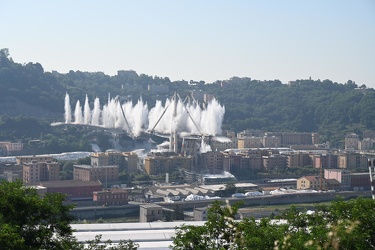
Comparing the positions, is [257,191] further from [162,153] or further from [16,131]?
[16,131]

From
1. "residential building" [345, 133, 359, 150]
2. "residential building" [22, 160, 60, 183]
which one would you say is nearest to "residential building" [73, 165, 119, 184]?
"residential building" [22, 160, 60, 183]

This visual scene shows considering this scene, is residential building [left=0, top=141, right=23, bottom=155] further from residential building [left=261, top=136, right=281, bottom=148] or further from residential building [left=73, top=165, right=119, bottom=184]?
residential building [left=261, top=136, right=281, bottom=148]

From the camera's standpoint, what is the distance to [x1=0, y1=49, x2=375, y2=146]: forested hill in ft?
148

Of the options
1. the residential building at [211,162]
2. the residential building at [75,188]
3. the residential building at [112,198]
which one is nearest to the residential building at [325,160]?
the residential building at [211,162]

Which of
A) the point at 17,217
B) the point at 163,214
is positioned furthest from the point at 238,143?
the point at 17,217

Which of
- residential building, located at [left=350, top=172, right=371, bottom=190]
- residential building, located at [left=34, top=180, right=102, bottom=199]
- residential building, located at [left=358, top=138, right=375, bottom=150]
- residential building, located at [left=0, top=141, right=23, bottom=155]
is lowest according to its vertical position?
residential building, located at [left=350, top=172, right=371, bottom=190]

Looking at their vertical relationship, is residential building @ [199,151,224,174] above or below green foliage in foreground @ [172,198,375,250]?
below

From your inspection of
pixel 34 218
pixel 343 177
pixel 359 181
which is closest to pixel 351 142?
pixel 359 181

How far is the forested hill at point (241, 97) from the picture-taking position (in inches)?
1777

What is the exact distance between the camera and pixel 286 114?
53.5 m

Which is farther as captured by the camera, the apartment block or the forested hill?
the forested hill

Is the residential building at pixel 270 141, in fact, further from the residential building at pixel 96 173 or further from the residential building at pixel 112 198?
the residential building at pixel 112 198

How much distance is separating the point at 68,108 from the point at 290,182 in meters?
16.8

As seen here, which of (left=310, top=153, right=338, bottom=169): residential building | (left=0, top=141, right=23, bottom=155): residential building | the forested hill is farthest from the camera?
the forested hill
